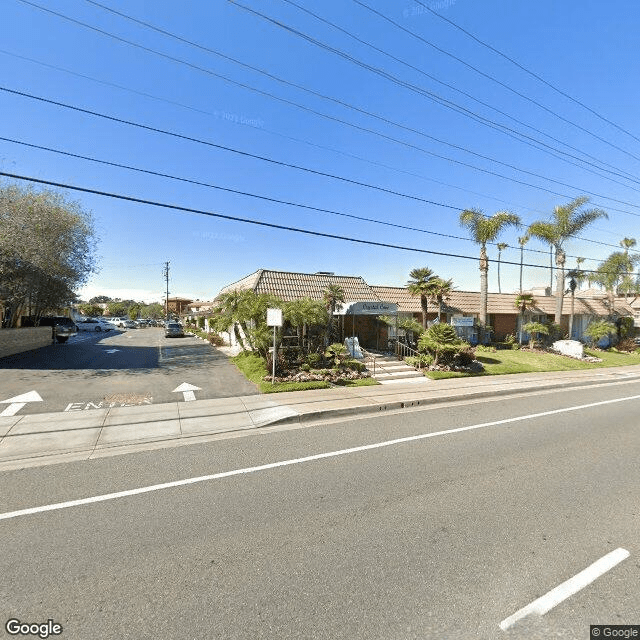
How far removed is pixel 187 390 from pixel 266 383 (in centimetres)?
254

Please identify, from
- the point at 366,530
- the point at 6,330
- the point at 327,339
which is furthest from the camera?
the point at 6,330

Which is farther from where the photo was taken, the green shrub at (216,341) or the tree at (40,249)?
the green shrub at (216,341)

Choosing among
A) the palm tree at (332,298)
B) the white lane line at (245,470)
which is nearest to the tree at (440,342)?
the palm tree at (332,298)

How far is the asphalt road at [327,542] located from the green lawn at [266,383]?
4.96 meters

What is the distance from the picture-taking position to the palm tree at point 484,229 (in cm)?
2316

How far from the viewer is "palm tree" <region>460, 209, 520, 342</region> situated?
23.2m

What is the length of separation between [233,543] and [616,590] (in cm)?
350

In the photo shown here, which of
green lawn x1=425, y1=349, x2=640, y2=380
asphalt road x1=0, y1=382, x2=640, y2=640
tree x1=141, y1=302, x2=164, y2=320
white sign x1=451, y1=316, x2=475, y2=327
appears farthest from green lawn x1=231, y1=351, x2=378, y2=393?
tree x1=141, y1=302, x2=164, y2=320

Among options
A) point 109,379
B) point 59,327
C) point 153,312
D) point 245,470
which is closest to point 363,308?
point 109,379

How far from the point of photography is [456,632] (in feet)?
8.43

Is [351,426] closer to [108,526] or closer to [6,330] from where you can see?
[108,526]

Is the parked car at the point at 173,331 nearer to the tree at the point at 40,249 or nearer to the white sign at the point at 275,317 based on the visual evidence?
the tree at the point at 40,249

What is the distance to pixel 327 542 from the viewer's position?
364cm

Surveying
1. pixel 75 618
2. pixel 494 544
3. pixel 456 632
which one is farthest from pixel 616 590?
pixel 75 618
